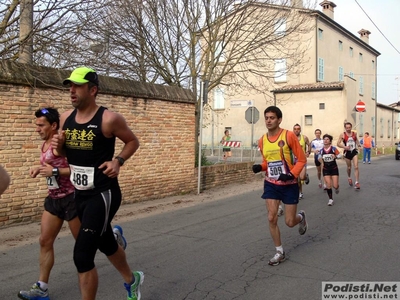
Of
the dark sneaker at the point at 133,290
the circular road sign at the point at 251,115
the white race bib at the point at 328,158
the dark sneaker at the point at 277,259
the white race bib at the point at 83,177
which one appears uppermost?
the circular road sign at the point at 251,115

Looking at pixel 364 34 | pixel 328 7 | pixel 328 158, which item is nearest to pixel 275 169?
pixel 328 158

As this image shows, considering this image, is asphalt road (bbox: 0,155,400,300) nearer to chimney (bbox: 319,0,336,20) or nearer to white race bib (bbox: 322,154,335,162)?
white race bib (bbox: 322,154,335,162)

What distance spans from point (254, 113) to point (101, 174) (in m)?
12.7

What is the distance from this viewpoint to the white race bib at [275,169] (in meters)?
5.36

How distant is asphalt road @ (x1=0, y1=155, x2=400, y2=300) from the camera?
4430 millimetres

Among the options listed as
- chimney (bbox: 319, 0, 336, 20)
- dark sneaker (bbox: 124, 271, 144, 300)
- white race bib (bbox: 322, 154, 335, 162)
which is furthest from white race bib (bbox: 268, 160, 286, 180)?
chimney (bbox: 319, 0, 336, 20)

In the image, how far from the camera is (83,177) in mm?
3445

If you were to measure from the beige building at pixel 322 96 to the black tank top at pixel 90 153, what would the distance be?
2143 cm

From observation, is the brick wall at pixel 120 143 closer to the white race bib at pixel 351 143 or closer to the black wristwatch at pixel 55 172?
the black wristwatch at pixel 55 172

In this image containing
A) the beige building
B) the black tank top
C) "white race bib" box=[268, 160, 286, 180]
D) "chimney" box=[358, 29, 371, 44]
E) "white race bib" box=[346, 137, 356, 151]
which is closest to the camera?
the black tank top

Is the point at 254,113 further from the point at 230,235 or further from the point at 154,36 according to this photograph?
the point at 230,235

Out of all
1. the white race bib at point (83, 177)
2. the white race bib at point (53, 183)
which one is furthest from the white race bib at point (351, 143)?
the white race bib at point (83, 177)

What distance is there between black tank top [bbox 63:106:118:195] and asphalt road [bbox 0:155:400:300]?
1.39 meters

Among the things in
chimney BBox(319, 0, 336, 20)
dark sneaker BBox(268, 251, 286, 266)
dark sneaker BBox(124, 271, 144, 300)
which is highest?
chimney BBox(319, 0, 336, 20)
